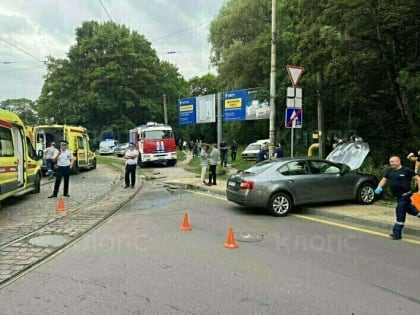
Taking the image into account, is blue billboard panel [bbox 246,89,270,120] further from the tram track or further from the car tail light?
the car tail light

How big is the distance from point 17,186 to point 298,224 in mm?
7668

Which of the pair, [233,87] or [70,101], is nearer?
[233,87]

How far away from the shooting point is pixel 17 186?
11.9 metres

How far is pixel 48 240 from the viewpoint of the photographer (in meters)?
7.71

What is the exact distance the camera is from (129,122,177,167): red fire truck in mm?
28562

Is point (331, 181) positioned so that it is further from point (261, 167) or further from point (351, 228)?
point (351, 228)

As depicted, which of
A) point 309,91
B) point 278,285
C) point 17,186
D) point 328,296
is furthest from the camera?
point 309,91

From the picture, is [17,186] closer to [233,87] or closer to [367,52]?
[367,52]

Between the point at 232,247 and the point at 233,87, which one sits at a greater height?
the point at 233,87

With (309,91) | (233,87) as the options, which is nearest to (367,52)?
(309,91)

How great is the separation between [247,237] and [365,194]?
5.04 meters

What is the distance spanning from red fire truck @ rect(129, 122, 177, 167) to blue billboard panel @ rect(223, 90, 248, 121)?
13.9 ft

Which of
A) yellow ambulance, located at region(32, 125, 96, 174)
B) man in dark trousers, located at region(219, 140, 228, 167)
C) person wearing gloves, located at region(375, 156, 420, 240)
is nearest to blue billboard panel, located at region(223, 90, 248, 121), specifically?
man in dark trousers, located at region(219, 140, 228, 167)

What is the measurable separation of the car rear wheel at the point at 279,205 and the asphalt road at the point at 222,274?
4.50 feet
